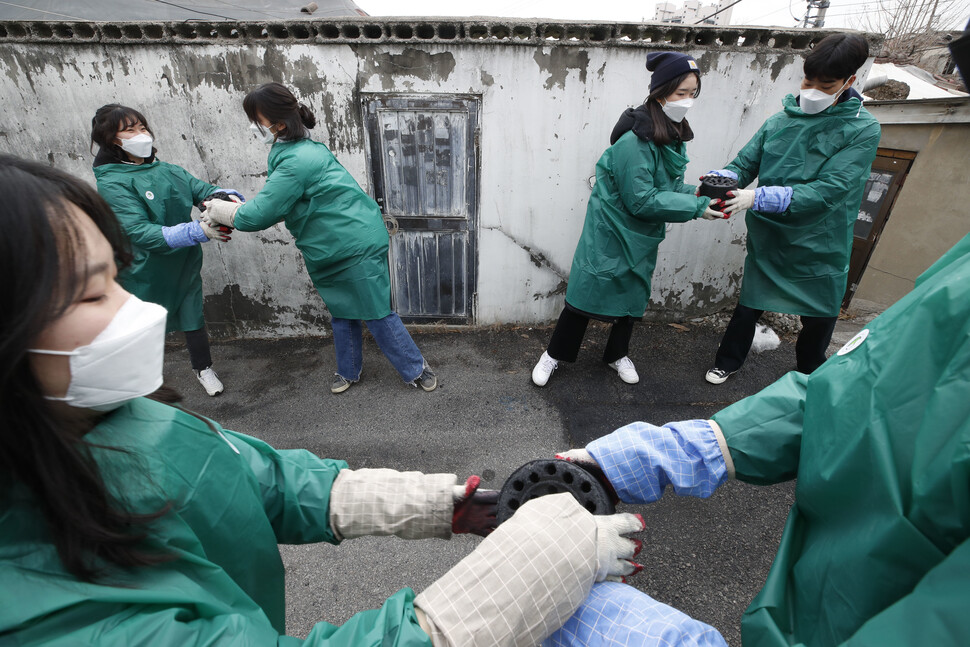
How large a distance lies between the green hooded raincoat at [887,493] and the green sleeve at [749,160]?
2.45 metres

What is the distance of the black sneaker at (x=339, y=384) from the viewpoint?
3483 mm

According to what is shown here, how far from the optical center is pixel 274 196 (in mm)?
2715

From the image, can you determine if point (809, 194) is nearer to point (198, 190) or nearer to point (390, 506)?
point (390, 506)

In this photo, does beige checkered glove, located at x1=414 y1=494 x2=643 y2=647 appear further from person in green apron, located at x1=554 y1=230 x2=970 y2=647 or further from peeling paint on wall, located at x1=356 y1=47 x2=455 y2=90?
peeling paint on wall, located at x1=356 y1=47 x2=455 y2=90

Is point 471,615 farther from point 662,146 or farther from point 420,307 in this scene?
point 420,307

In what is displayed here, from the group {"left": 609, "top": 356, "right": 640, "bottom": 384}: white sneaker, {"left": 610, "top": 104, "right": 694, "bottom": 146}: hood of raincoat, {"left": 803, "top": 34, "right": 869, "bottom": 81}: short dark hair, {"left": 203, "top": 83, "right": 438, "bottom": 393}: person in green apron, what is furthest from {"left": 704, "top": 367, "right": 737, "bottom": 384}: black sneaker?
{"left": 203, "top": 83, "right": 438, "bottom": 393}: person in green apron

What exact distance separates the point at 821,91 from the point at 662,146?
36.2 inches

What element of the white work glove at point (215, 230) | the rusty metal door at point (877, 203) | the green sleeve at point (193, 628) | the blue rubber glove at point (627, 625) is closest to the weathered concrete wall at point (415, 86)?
the white work glove at point (215, 230)

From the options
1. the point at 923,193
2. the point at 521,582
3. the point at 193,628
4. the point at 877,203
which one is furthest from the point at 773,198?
the point at 877,203

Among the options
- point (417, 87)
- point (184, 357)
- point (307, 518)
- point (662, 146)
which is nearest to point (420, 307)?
point (417, 87)

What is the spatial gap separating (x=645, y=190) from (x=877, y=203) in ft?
14.3

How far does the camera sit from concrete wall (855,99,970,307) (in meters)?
4.59

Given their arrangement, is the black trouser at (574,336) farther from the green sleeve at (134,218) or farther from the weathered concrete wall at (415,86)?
the green sleeve at (134,218)

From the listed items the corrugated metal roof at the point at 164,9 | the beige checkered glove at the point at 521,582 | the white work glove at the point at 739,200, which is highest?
the corrugated metal roof at the point at 164,9
